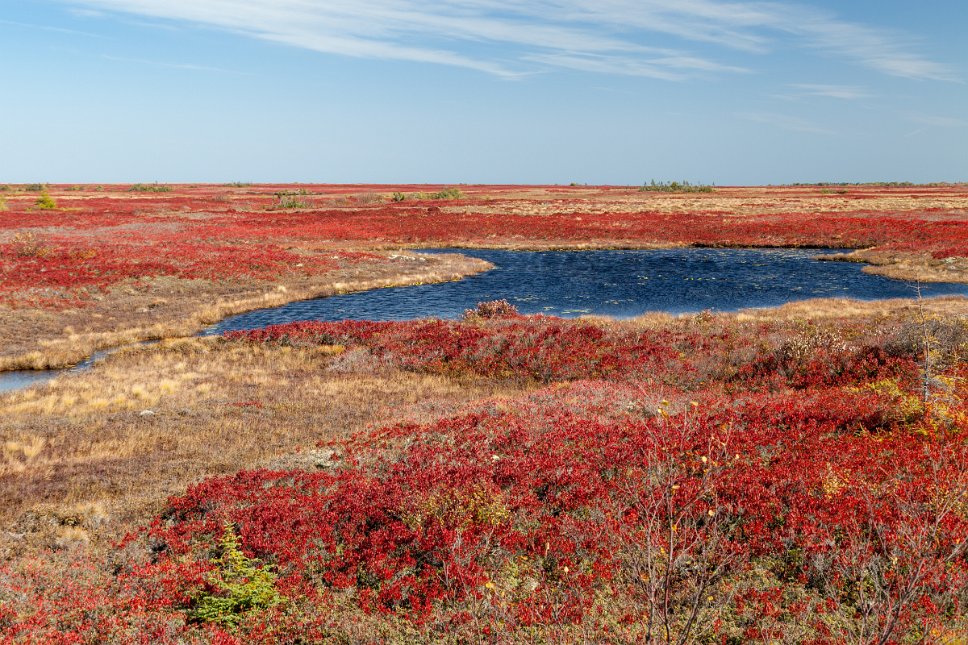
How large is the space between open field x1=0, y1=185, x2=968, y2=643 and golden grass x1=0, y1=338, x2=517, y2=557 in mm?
100

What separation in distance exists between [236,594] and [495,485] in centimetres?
425

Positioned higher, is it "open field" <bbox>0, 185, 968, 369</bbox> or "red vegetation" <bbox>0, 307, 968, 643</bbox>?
"open field" <bbox>0, 185, 968, 369</bbox>

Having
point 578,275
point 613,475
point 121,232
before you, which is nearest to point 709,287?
point 578,275

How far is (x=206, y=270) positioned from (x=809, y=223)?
6255 centimetres

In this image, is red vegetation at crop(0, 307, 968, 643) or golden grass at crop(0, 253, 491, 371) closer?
red vegetation at crop(0, 307, 968, 643)

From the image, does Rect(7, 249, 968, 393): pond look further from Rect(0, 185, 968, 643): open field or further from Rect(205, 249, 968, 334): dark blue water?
Rect(0, 185, 968, 643): open field

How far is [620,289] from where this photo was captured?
41594 mm

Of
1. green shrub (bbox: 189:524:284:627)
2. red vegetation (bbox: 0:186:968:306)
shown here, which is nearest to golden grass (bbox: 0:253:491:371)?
red vegetation (bbox: 0:186:968:306)

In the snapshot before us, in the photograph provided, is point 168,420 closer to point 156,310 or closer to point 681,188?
point 156,310

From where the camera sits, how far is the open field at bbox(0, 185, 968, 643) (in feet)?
23.9

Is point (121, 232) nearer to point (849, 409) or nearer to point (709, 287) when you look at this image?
point (709, 287)

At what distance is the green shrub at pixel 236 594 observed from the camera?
7.72 metres

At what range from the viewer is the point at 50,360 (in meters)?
24.2

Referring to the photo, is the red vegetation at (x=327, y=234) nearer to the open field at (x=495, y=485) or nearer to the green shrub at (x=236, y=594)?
the open field at (x=495, y=485)
